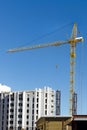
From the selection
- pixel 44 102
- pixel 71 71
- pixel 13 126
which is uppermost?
pixel 71 71

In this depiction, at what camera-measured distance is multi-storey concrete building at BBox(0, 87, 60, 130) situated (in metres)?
192

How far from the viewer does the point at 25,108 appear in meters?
193

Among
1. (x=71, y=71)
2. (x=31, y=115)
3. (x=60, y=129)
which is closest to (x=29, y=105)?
(x=31, y=115)

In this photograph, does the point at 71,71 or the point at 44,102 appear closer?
the point at 71,71

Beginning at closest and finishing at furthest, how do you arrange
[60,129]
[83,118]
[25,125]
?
[83,118] → [60,129] → [25,125]

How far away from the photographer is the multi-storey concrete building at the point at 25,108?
191875mm

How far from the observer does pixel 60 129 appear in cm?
7419

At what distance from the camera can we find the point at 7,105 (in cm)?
19875

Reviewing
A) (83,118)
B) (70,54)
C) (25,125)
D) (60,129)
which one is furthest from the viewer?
(25,125)

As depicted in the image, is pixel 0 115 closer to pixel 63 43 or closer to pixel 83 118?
pixel 63 43

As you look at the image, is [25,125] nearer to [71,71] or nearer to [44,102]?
[44,102]

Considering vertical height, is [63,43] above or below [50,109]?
above

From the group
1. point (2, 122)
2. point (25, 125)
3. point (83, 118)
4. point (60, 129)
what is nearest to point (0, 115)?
point (2, 122)

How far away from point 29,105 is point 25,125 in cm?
1087
